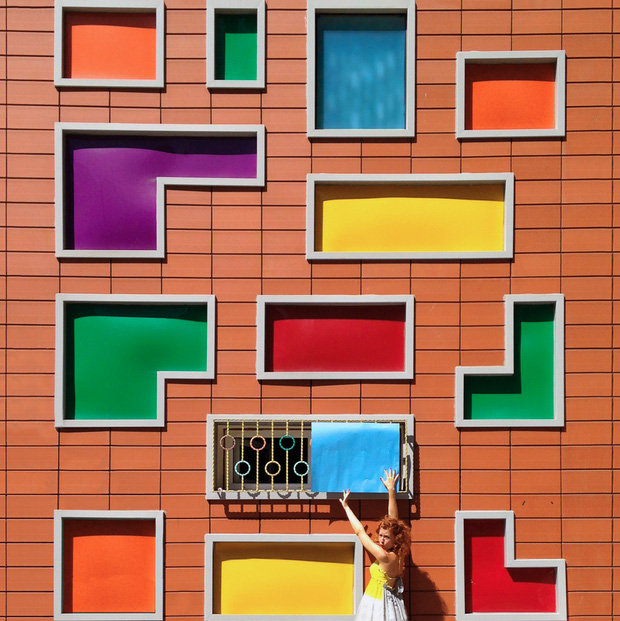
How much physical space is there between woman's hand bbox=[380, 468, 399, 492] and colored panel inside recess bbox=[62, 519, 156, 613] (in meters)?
1.74

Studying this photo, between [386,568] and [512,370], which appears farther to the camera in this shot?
[512,370]

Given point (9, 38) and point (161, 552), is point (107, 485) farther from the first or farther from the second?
point (9, 38)

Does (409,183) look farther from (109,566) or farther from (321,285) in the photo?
(109,566)

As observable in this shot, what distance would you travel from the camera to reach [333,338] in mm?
4020

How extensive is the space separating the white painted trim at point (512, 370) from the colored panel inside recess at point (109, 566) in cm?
245

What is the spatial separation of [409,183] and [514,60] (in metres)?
1.18

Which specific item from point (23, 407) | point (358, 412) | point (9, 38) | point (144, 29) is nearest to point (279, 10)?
point (144, 29)

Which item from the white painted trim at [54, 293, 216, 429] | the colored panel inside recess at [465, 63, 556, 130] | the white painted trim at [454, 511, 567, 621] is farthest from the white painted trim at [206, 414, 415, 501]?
the colored panel inside recess at [465, 63, 556, 130]

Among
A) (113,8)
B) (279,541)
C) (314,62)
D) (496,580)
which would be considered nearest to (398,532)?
(279,541)

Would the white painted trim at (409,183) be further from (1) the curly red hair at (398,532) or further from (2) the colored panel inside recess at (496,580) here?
(2) the colored panel inside recess at (496,580)

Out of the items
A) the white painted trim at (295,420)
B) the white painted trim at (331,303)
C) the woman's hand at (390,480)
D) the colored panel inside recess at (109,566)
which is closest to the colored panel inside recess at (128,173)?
the white painted trim at (331,303)

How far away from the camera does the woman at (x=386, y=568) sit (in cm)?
365

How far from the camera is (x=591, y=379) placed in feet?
13.1

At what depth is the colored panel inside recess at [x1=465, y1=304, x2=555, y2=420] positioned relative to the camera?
4.02 meters
